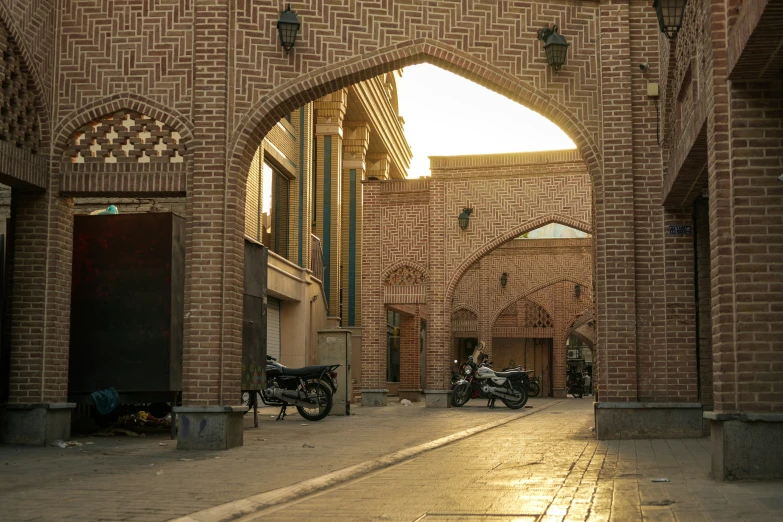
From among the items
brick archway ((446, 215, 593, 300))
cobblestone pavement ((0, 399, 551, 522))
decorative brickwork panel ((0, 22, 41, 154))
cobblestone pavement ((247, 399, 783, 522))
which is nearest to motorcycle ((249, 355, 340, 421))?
cobblestone pavement ((0, 399, 551, 522))

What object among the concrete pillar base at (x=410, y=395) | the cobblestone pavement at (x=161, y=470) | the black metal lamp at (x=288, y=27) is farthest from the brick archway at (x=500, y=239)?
the black metal lamp at (x=288, y=27)

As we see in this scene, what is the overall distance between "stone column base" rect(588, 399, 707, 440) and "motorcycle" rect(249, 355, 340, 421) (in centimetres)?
598

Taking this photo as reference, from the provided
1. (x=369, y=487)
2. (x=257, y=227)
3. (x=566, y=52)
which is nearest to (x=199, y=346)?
(x=369, y=487)

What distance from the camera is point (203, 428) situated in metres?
10.8

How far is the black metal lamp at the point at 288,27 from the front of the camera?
1152cm

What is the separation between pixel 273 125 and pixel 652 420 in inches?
219

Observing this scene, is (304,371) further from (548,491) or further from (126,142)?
(548,491)

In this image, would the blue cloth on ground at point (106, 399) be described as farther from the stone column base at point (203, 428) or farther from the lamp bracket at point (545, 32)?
the lamp bracket at point (545, 32)

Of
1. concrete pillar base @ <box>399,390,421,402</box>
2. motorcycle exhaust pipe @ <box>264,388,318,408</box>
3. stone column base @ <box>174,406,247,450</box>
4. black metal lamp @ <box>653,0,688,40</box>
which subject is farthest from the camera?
concrete pillar base @ <box>399,390,421,402</box>

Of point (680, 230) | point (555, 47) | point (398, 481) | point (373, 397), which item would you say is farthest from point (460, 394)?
point (398, 481)

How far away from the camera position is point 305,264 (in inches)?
1030

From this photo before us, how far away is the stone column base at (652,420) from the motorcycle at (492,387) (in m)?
11.5

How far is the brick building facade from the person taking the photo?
1113 centimetres

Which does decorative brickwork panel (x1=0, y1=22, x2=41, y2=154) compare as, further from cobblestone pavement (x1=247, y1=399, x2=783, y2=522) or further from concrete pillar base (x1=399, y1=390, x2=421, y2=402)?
concrete pillar base (x1=399, y1=390, x2=421, y2=402)
